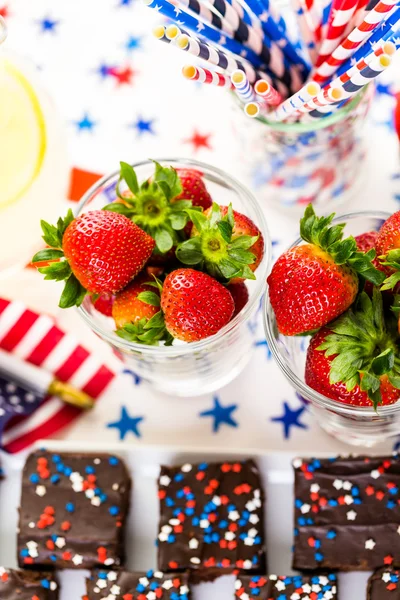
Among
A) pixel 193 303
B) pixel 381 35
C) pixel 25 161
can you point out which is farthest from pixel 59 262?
pixel 381 35

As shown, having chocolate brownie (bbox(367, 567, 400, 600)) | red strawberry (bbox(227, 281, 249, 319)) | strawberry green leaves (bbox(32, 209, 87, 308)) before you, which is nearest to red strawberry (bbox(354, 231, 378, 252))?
red strawberry (bbox(227, 281, 249, 319))

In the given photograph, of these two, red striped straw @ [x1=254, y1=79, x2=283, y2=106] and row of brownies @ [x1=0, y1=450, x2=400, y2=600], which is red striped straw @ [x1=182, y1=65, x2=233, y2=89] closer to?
red striped straw @ [x1=254, y1=79, x2=283, y2=106]

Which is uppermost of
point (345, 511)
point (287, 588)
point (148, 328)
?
point (148, 328)

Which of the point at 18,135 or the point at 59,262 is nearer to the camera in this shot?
the point at 59,262

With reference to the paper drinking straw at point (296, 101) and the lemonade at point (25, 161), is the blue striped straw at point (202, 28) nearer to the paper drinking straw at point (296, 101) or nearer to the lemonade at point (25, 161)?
the paper drinking straw at point (296, 101)

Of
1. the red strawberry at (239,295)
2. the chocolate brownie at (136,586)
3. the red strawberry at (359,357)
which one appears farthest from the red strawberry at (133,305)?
the chocolate brownie at (136,586)

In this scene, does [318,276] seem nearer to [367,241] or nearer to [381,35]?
[367,241]

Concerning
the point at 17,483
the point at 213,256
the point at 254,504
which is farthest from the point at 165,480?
the point at 213,256
